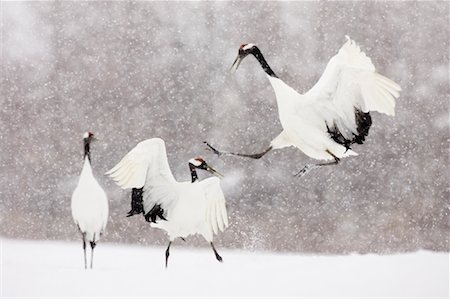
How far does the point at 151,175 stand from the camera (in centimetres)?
231

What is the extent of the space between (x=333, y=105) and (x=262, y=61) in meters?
0.31

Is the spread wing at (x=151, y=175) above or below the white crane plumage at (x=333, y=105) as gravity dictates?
below

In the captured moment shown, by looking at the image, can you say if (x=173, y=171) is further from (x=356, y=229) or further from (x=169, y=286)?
(x=356, y=229)

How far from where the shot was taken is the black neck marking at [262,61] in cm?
236

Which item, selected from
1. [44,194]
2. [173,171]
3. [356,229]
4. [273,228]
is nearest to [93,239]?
[44,194]

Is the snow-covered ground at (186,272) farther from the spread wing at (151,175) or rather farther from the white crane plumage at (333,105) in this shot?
the white crane plumage at (333,105)

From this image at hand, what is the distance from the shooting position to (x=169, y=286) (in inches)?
92.0

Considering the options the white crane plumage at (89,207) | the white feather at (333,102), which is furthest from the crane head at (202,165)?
the white crane plumage at (89,207)

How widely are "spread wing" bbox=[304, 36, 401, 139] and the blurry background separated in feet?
0.15

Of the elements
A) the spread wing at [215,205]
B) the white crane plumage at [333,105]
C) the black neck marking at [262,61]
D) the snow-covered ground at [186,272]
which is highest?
the black neck marking at [262,61]

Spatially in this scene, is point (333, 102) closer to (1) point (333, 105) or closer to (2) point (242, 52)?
(1) point (333, 105)

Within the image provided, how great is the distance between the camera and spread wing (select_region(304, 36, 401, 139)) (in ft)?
7.52

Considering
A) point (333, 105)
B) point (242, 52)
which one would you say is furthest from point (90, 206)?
point (333, 105)

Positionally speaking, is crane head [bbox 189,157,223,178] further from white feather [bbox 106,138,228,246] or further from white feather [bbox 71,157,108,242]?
white feather [bbox 71,157,108,242]
